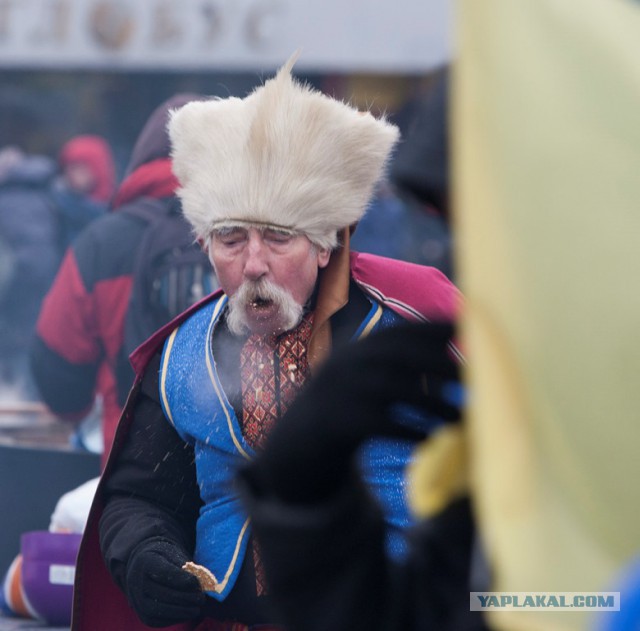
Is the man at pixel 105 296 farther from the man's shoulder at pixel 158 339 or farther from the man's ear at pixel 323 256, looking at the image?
the man's ear at pixel 323 256

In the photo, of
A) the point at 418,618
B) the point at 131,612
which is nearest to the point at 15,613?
the point at 131,612

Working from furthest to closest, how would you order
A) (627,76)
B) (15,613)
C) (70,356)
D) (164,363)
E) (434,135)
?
(70,356) → (15,613) → (164,363) → (434,135) → (627,76)

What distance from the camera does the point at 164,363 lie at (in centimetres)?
254

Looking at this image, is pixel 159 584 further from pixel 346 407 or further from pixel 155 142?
pixel 155 142

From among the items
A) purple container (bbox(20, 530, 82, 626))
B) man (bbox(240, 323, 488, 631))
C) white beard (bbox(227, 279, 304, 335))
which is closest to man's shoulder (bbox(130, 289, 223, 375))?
white beard (bbox(227, 279, 304, 335))

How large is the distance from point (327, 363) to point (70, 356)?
3.60 m

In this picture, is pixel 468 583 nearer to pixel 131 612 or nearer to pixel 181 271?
pixel 131 612

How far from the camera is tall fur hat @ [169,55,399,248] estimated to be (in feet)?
7.95

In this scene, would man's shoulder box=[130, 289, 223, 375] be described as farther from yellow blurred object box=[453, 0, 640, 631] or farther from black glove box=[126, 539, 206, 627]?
yellow blurred object box=[453, 0, 640, 631]

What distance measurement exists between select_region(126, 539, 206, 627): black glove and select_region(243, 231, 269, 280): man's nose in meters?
0.54

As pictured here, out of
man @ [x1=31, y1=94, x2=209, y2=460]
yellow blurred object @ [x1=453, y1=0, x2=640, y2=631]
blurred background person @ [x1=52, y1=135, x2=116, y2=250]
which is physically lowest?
blurred background person @ [x1=52, y1=135, x2=116, y2=250]

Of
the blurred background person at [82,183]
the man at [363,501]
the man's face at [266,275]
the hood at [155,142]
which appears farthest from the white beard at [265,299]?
the blurred background person at [82,183]

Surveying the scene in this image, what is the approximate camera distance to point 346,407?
4.04 feet

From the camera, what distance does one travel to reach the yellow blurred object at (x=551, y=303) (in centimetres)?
106
